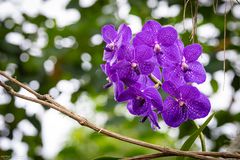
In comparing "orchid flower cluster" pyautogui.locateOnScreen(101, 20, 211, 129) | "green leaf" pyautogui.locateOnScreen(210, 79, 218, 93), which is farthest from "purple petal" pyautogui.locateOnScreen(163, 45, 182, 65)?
"green leaf" pyautogui.locateOnScreen(210, 79, 218, 93)

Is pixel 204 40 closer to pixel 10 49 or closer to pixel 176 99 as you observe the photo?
pixel 10 49

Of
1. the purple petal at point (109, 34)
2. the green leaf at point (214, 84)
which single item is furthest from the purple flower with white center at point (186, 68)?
the green leaf at point (214, 84)

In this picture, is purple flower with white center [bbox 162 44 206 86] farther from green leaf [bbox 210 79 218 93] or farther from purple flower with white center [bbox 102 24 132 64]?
green leaf [bbox 210 79 218 93]

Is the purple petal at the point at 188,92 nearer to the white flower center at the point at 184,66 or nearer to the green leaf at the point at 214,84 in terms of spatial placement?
the white flower center at the point at 184,66

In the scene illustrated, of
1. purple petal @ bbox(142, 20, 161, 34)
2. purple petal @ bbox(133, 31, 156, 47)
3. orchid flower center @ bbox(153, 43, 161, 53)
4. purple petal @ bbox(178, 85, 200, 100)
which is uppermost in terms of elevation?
purple petal @ bbox(142, 20, 161, 34)

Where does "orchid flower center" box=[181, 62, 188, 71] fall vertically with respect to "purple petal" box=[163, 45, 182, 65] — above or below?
below

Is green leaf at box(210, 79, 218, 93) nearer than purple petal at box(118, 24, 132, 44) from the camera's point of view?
No

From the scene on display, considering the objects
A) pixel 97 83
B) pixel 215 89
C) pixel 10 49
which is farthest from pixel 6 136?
pixel 215 89
